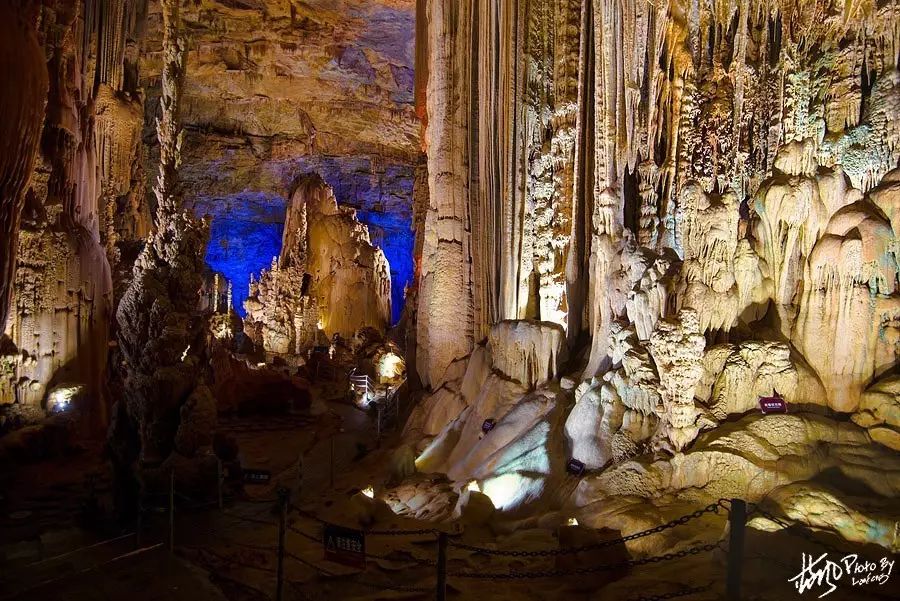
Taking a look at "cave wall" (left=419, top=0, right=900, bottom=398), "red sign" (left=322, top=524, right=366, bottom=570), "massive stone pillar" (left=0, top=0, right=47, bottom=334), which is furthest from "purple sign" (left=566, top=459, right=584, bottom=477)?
"massive stone pillar" (left=0, top=0, right=47, bottom=334)

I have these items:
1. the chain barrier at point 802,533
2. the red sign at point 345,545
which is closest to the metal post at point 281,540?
the red sign at point 345,545

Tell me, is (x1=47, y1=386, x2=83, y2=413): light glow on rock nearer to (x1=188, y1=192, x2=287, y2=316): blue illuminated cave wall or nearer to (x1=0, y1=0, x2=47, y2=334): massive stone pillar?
(x1=0, y1=0, x2=47, y2=334): massive stone pillar

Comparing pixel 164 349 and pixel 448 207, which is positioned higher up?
pixel 448 207

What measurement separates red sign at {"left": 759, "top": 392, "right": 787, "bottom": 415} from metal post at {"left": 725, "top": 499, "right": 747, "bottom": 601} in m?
3.15

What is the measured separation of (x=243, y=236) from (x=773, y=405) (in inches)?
880

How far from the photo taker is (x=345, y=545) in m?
5.02

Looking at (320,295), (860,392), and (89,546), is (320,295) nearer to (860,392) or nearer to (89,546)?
(89,546)

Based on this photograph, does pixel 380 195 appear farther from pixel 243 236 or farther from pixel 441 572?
pixel 441 572

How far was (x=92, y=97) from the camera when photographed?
14.3 m

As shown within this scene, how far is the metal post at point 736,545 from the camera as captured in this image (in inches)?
163

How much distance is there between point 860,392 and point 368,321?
16784 millimetres

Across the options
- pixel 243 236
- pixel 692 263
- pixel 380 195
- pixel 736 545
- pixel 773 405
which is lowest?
pixel 736 545

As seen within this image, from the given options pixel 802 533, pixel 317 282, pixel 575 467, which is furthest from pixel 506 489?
pixel 317 282

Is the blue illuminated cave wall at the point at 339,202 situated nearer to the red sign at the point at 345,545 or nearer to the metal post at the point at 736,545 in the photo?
the red sign at the point at 345,545
